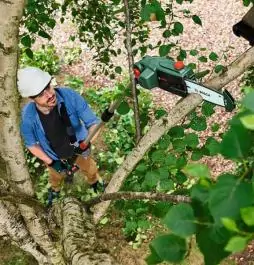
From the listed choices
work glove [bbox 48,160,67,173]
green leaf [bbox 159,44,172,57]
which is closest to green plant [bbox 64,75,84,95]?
work glove [bbox 48,160,67,173]

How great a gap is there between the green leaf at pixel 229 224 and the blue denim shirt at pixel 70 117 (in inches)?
114

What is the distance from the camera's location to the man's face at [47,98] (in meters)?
3.40

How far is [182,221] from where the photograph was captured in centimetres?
88

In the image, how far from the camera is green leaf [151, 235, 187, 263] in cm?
91

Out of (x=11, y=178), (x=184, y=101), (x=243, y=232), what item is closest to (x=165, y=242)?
(x=243, y=232)

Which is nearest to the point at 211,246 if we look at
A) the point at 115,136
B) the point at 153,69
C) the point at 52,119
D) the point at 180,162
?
the point at 180,162

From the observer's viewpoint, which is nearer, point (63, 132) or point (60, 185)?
point (63, 132)

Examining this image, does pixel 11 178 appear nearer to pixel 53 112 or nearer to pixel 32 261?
pixel 53 112

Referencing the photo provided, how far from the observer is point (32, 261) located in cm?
465

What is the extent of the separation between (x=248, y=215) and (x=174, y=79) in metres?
1.82

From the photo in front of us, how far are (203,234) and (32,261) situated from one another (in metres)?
4.04

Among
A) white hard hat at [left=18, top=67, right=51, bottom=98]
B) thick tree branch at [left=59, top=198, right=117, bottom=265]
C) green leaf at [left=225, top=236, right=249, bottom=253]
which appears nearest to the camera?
green leaf at [left=225, top=236, right=249, bottom=253]

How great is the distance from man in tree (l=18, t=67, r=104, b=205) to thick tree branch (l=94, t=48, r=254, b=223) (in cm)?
78

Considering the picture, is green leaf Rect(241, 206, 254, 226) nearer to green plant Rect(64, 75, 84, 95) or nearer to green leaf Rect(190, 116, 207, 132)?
green leaf Rect(190, 116, 207, 132)
